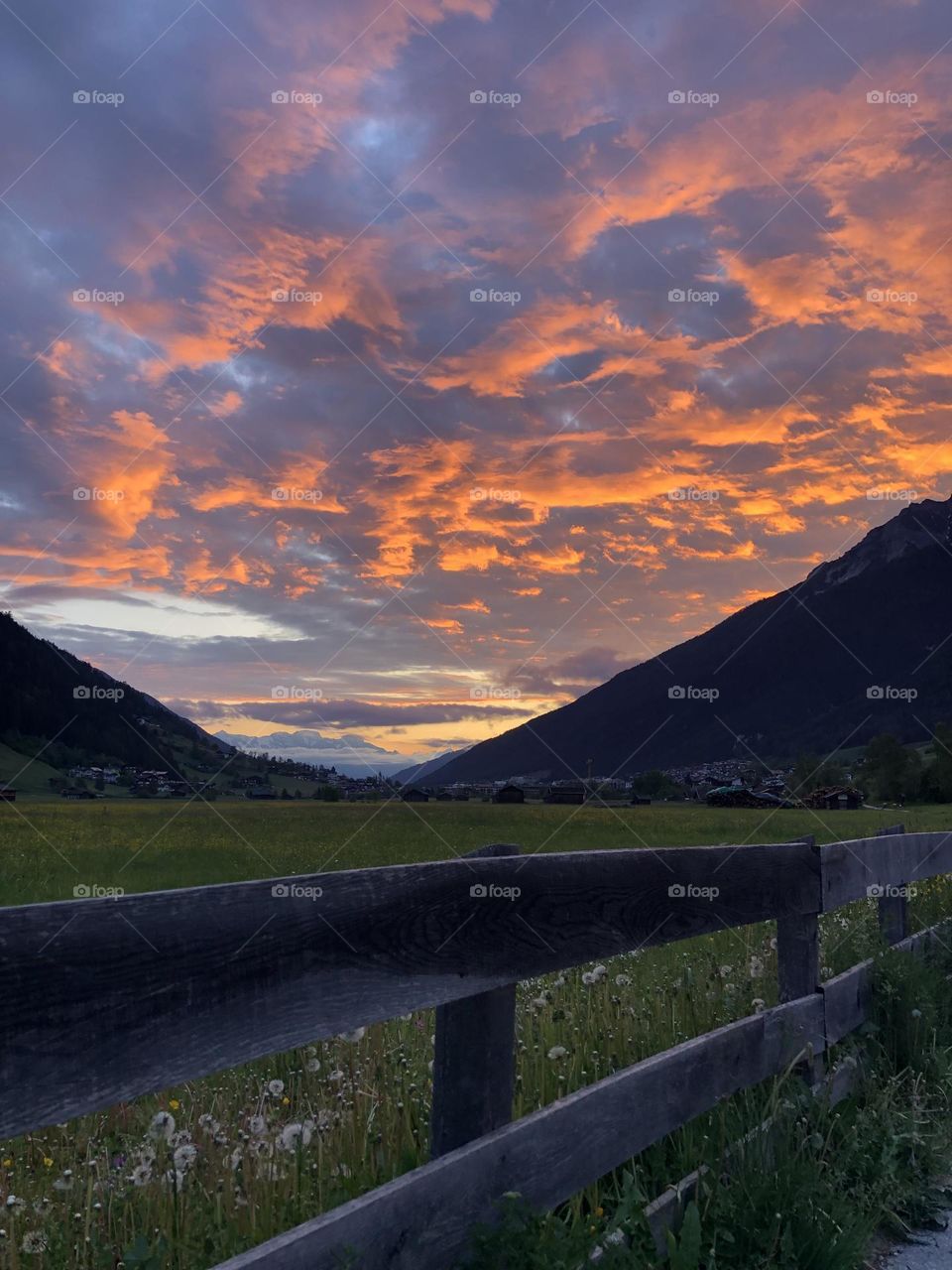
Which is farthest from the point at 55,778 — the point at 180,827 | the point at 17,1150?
the point at 17,1150

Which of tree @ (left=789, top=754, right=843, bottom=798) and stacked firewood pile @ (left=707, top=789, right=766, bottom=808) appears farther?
tree @ (left=789, top=754, right=843, bottom=798)

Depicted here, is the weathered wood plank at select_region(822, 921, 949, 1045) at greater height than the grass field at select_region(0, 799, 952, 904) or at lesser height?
greater

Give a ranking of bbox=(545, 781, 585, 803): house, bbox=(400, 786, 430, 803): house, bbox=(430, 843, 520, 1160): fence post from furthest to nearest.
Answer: bbox=(545, 781, 585, 803): house → bbox=(400, 786, 430, 803): house → bbox=(430, 843, 520, 1160): fence post

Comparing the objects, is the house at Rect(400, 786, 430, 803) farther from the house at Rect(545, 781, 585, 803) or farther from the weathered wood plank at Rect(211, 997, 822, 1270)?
the weathered wood plank at Rect(211, 997, 822, 1270)

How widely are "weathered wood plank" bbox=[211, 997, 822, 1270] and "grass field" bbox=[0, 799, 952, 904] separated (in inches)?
724

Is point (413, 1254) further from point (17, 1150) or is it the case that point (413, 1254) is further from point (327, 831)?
point (327, 831)

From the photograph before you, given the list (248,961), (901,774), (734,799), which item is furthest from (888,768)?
(248,961)

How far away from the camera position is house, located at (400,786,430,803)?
105m

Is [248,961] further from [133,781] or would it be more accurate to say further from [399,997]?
[133,781]

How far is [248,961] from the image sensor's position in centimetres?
245

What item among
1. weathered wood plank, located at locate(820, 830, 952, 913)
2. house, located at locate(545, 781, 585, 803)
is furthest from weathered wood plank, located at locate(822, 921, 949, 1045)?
house, located at locate(545, 781, 585, 803)

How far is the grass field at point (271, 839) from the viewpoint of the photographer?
28.4 meters

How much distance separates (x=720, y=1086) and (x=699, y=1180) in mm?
540

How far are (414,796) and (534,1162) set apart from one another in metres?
111
